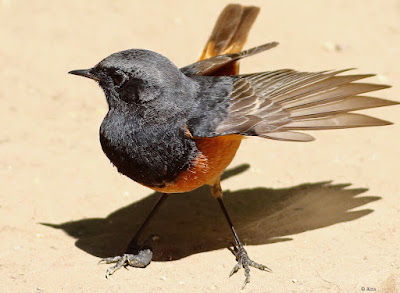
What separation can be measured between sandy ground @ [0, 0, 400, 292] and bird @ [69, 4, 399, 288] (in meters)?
0.41

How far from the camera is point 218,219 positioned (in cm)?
674

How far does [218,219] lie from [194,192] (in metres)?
0.71

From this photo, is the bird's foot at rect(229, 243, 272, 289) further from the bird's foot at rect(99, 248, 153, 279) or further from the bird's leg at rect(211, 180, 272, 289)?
the bird's foot at rect(99, 248, 153, 279)

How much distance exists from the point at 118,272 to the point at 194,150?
1.30m

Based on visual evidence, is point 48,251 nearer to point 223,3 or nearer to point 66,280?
point 66,280

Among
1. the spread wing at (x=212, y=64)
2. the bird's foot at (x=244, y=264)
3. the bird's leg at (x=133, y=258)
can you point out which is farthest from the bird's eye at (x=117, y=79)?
the bird's foot at (x=244, y=264)


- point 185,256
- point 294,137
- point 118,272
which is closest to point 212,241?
point 185,256

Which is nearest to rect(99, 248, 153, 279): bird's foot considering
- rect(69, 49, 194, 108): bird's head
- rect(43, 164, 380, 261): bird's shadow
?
rect(43, 164, 380, 261): bird's shadow

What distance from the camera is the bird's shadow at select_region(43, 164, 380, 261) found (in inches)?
246

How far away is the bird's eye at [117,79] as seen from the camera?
5422mm

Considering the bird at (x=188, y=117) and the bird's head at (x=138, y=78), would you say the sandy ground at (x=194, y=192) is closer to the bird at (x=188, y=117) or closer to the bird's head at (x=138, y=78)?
the bird at (x=188, y=117)

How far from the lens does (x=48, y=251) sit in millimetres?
5902

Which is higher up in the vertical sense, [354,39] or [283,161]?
[354,39]

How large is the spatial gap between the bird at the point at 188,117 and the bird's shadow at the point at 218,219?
19.4 inches
